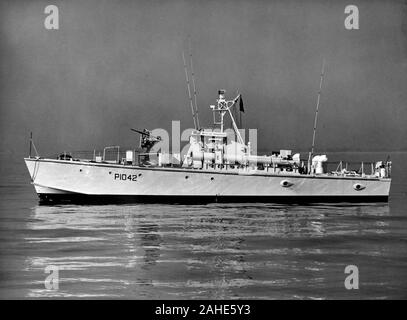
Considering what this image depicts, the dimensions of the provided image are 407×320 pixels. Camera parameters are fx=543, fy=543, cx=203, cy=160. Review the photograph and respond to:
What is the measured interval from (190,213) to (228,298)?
834 inches

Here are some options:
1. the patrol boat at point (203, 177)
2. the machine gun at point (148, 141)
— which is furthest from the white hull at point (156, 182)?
the machine gun at point (148, 141)

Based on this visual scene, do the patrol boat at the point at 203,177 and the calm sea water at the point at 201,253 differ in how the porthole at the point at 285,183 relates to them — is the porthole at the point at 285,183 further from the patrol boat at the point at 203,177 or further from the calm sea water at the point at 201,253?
the calm sea water at the point at 201,253

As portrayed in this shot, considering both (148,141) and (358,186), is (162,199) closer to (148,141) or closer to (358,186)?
(148,141)

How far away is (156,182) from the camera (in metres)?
42.1

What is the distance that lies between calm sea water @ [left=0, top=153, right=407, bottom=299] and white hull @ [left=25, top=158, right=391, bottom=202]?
4454mm

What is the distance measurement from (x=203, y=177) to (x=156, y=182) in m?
3.70

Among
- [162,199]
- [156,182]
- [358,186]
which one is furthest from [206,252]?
[358,186]

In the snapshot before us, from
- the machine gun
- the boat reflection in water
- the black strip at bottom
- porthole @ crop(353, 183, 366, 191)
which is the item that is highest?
the machine gun

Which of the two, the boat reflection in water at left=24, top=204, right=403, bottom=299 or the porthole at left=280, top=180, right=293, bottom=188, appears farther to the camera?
the porthole at left=280, top=180, right=293, bottom=188

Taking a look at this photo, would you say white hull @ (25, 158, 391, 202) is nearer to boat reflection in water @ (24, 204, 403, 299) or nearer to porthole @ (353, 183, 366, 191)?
porthole @ (353, 183, 366, 191)

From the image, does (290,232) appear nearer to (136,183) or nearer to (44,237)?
(44,237)

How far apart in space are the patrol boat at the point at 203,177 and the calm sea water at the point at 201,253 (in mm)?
4577

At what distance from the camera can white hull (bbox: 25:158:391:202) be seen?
4162 centimetres

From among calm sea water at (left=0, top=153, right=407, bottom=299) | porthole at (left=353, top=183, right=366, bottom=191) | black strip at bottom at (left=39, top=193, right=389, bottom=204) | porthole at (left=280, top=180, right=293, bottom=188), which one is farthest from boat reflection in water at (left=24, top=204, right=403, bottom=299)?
porthole at (left=353, top=183, right=366, bottom=191)
